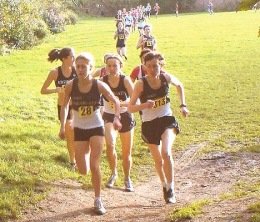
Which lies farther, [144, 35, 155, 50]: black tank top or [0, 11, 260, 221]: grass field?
[144, 35, 155, 50]: black tank top

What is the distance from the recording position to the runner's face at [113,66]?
7266mm

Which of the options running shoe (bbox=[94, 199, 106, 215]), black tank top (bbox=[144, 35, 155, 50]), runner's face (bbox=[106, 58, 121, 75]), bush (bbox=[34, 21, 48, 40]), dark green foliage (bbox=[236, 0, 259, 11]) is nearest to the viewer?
dark green foliage (bbox=[236, 0, 259, 11])

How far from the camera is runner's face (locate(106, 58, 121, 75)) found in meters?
7.27

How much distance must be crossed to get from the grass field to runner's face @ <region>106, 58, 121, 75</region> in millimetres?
1816

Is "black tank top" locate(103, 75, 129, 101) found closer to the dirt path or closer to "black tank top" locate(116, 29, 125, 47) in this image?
the dirt path

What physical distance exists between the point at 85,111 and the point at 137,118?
6.25 m

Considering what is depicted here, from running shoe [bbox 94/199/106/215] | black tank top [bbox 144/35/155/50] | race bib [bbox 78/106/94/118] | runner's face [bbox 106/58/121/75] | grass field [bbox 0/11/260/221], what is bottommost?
grass field [bbox 0/11/260/221]

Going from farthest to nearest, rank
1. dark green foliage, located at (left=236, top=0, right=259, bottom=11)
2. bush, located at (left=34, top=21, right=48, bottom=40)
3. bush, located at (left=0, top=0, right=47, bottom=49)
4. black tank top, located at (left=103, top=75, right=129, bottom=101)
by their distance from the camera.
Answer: bush, located at (left=34, top=21, right=48, bottom=40) < bush, located at (left=0, top=0, right=47, bottom=49) < black tank top, located at (left=103, top=75, right=129, bottom=101) < dark green foliage, located at (left=236, top=0, right=259, bottom=11)

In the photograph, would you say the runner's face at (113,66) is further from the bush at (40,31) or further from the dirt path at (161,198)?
the bush at (40,31)

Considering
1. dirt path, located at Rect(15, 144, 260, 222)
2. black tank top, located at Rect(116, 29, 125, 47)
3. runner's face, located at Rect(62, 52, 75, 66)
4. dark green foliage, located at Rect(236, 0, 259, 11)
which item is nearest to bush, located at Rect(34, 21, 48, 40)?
black tank top, located at Rect(116, 29, 125, 47)

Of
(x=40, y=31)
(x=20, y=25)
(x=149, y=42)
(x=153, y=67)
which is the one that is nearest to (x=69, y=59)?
(x=153, y=67)

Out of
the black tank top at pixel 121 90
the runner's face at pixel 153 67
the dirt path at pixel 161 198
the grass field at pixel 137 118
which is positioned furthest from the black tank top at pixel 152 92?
the grass field at pixel 137 118

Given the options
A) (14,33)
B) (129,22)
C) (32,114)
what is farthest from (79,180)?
(129,22)

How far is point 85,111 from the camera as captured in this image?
647cm
